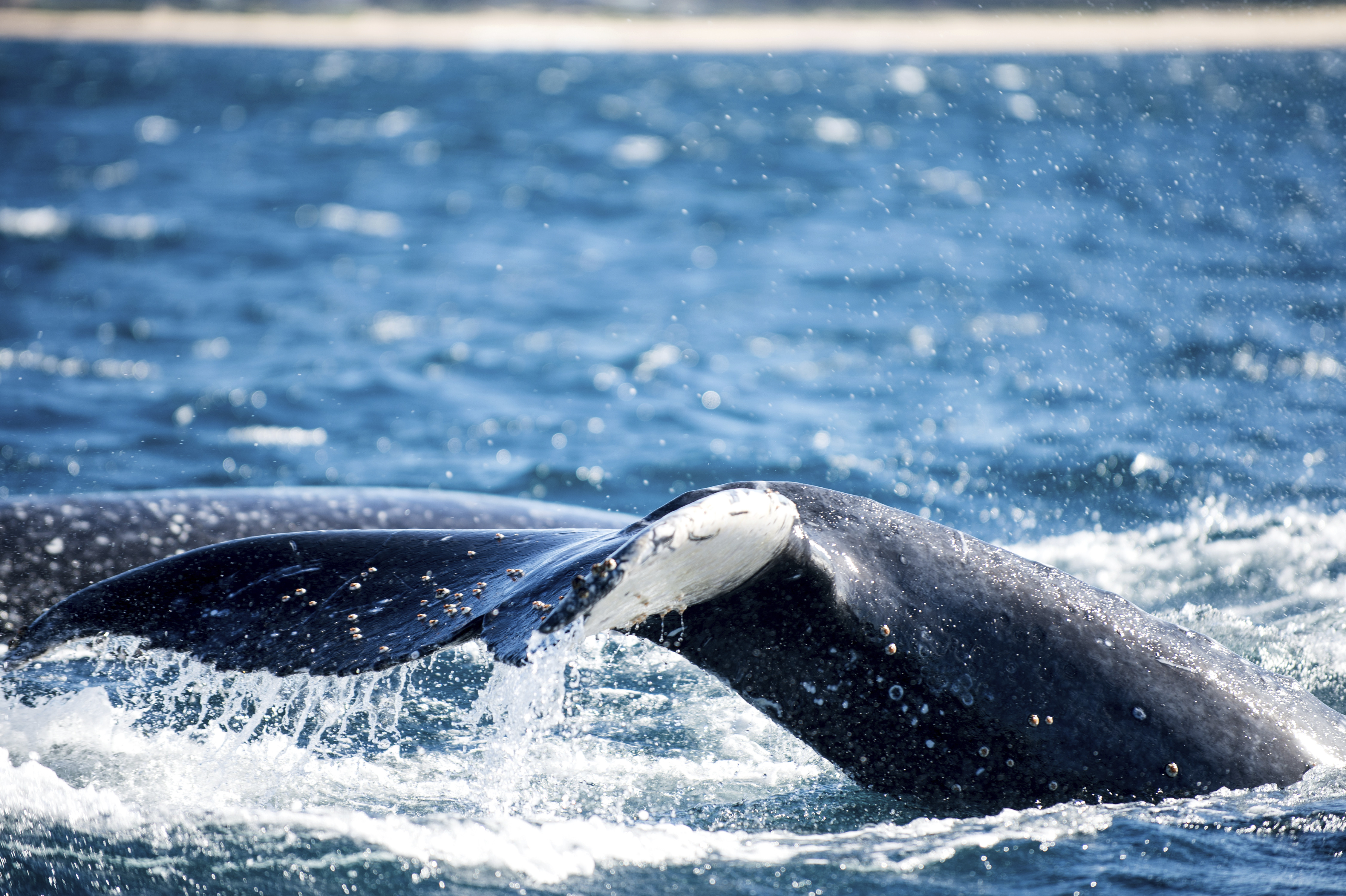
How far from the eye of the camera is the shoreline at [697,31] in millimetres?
58281

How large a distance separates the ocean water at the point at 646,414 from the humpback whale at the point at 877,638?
15 cm

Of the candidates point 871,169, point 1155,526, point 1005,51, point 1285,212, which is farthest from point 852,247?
point 1005,51

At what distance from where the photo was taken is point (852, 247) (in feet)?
58.8

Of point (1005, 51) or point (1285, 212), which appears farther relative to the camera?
point (1005, 51)

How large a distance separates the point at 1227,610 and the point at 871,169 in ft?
64.6

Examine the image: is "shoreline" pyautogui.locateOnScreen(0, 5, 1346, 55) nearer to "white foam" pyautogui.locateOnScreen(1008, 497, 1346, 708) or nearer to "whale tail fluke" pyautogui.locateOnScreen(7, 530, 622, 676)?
"white foam" pyautogui.locateOnScreen(1008, 497, 1346, 708)

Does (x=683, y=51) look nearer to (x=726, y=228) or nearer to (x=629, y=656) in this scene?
(x=726, y=228)

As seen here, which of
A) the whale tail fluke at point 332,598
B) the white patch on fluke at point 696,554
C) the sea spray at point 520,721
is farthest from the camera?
the whale tail fluke at point 332,598

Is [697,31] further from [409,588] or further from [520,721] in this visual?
[520,721]

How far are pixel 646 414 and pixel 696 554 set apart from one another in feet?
24.9

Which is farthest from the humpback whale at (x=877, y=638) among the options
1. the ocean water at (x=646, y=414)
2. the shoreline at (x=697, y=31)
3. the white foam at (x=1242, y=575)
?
the shoreline at (x=697, y=31)

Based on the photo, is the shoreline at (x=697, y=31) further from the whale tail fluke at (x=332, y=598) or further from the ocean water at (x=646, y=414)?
the whale tail fluke at (x=332, y=598)

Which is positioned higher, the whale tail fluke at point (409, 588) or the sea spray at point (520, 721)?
the whale tail fluke at point (409, 588)

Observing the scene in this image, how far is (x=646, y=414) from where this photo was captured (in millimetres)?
10930
